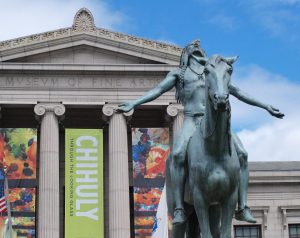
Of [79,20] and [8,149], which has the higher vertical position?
[79,20]

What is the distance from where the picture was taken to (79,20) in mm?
54312

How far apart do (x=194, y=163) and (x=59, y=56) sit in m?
44.8

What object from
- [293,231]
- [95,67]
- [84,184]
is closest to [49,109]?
[95,67]

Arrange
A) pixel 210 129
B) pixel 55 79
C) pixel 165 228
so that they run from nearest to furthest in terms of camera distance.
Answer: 1. pixel 210 129
2. pixel 165 228
3. pixel 55 79

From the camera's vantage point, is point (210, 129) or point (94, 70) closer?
point (210, 129)

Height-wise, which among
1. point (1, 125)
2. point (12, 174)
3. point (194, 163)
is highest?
point (1, 125)

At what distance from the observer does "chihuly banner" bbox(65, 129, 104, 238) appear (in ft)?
158

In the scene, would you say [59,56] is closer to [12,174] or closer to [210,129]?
[12,174]

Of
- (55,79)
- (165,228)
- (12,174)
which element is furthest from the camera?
(55,79)

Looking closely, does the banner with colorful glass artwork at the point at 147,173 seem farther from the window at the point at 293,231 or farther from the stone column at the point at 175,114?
the window at the point at 293,231

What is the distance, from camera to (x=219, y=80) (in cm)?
916

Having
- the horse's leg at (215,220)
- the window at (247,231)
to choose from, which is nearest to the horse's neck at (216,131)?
the horse's leg at (215,220)

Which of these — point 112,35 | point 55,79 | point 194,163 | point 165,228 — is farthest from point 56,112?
point 194,163

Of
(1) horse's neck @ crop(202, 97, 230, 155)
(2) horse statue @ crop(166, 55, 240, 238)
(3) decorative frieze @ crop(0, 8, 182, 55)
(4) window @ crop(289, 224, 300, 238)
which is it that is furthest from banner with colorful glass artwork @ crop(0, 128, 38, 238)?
(1) horse's neck @ crop(202, 97, 230, 155)
